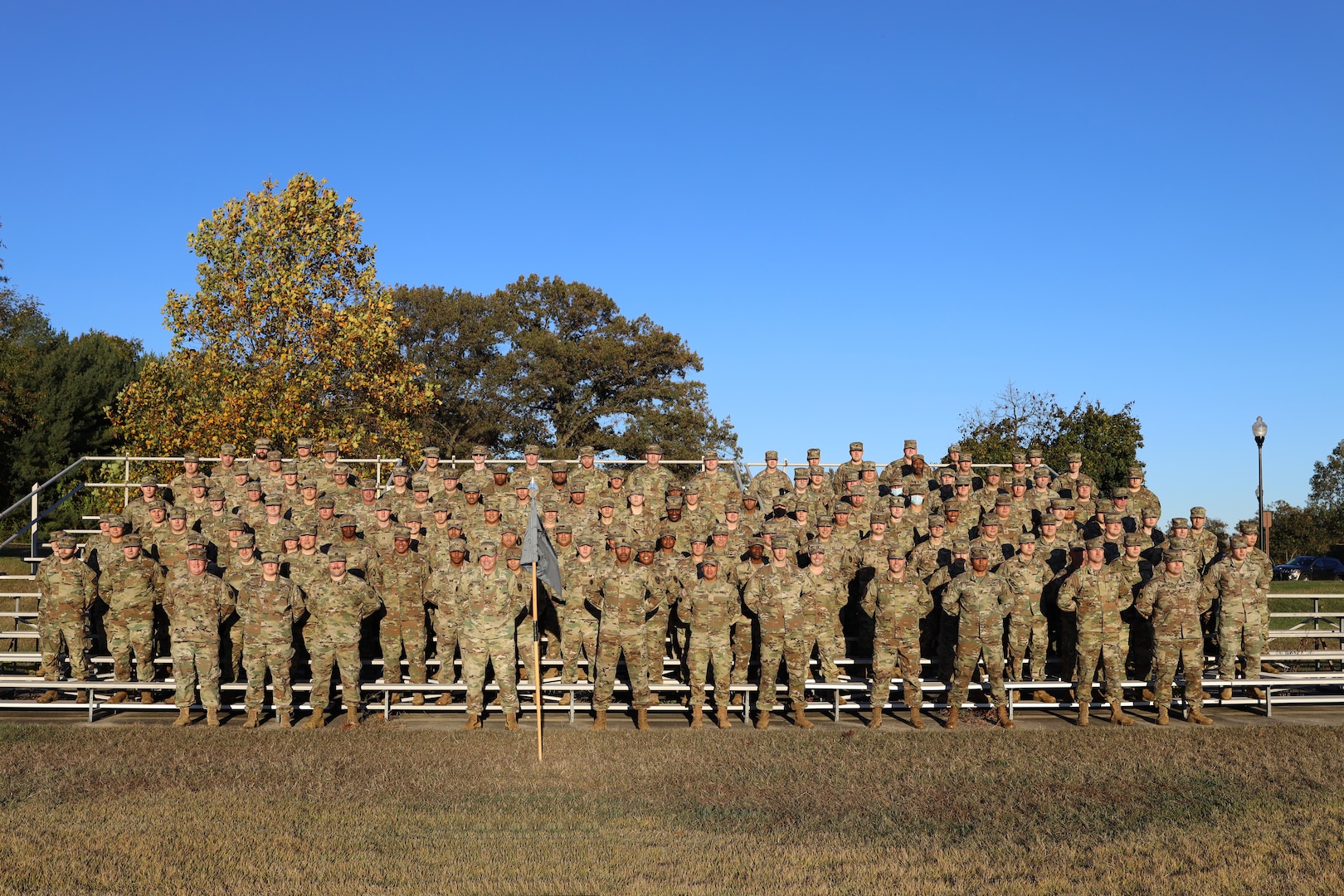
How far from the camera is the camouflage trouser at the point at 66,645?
44.1ft

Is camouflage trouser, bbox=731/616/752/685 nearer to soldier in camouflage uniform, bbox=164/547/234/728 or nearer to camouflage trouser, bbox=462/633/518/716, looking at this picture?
camouflage trouser, bbox=462/633/518/716

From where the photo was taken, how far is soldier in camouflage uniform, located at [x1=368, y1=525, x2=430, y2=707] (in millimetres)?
13578

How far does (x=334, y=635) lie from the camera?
12.8 meters

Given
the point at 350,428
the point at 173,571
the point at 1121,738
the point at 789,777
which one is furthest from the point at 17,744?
the point at 350,428

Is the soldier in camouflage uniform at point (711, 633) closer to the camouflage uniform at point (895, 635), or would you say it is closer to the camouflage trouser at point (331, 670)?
the camouflage uniform at point (895, 635)

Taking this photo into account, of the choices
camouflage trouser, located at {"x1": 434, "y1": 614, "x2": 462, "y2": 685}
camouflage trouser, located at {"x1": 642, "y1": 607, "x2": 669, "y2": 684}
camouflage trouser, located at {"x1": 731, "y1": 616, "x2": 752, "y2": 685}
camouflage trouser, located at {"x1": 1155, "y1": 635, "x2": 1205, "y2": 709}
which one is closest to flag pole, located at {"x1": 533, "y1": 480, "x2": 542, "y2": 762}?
camouflage trouser, located at {"x1": 434, "y1": 614, "x2": 462, "y2": 685}

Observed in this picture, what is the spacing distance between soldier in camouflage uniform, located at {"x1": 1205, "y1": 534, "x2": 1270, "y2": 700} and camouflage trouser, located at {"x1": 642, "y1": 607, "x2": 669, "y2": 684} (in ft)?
22.3

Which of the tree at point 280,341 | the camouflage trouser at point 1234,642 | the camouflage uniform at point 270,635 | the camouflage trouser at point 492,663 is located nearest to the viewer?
the camouflage uniform at point 270,635

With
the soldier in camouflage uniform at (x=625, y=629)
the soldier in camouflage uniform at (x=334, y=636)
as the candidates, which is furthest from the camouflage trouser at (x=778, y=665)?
the soldier in camouflage uniform at (x=334, y=636)

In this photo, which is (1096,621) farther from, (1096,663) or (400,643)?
(400,643)

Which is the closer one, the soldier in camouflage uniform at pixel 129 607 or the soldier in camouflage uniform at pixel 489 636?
the soldier in camouflage uniform at pixel 489 636

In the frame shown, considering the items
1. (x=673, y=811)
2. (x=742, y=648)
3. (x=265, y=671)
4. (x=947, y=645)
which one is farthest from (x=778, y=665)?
(x=265, y=671)

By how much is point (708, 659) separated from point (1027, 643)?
13.3 feet

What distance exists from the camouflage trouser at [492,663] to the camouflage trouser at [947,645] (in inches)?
208
